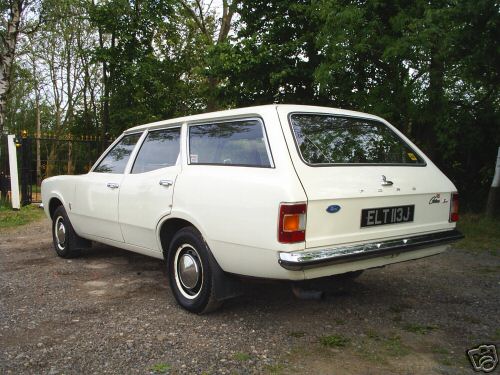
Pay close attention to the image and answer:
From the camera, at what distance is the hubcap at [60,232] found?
5.85 m

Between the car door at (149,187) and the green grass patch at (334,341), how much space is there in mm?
1665

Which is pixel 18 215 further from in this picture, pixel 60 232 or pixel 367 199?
pixel 367 199

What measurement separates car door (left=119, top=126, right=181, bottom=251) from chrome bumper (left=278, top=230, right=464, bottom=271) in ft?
4.57

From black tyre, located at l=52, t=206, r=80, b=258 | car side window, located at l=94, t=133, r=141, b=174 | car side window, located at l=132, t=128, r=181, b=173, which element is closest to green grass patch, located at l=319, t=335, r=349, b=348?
car side window, located at l=132, t=128, r=181, b=173

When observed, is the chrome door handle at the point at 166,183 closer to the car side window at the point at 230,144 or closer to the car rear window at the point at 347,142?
the car side window at the point at 230,144

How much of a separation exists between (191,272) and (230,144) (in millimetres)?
1125

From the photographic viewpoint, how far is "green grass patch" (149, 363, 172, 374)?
279 cm

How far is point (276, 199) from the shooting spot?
2.98 m

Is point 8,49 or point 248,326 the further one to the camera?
point 8,49

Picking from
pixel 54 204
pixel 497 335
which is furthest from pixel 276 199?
pixel 54 204

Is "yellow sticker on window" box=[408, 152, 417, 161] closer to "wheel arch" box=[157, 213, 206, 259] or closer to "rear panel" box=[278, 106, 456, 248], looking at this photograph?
"rear panel" box=[278, 106, 456, 248]

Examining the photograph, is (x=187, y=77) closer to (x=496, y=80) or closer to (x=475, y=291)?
(x=496, y=80)

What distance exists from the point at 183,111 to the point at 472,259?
1385 cm

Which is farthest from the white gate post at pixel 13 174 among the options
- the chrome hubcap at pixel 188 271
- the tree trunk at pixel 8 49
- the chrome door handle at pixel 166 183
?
the chrome hubcap at pixel 188 271
